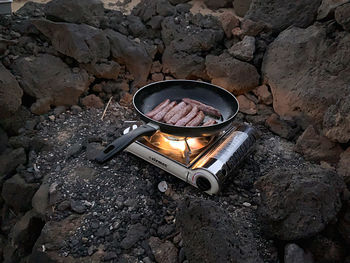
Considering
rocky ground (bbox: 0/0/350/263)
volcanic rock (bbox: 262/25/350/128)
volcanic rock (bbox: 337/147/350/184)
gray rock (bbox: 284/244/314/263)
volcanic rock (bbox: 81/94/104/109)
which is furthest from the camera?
volcanic rock (bbox: 81/94/104/109)

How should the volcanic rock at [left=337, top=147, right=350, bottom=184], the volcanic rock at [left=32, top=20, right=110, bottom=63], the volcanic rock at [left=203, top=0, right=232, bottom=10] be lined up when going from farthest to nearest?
the volcanic rock at [left=203, top=0, right=232, bottom=10], the volcanic rock at [left=32, top=20, right=110, bottom=63], the volcanic rock at [left=337, top=147, right=350, bottom=184]

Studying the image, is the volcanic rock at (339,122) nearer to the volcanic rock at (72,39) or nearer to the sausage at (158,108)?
the sausage at (158,108)

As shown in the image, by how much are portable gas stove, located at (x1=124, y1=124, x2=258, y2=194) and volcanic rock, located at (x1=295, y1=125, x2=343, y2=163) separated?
48 cm

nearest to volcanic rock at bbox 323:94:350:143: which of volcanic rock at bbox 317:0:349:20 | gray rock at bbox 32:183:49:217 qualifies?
volcanic rock at bbox 317:0:349:20

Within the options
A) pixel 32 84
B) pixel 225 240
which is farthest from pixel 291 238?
pixel 32 84

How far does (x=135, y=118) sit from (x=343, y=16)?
2299mm

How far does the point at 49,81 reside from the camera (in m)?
3.31

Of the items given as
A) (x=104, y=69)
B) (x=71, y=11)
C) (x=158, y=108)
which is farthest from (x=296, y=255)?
(x=71, y=11)

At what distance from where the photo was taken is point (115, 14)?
4027 millimetres

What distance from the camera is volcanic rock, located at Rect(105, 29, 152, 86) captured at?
370 centimetres

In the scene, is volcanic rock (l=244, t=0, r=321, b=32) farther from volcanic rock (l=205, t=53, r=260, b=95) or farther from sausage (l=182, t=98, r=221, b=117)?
sausage (l=182, t=98, r=221, b=117)

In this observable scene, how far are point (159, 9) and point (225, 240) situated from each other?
10.5ft

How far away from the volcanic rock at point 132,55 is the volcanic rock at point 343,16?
2.06m

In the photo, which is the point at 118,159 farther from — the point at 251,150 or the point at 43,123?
the point at 251,150
